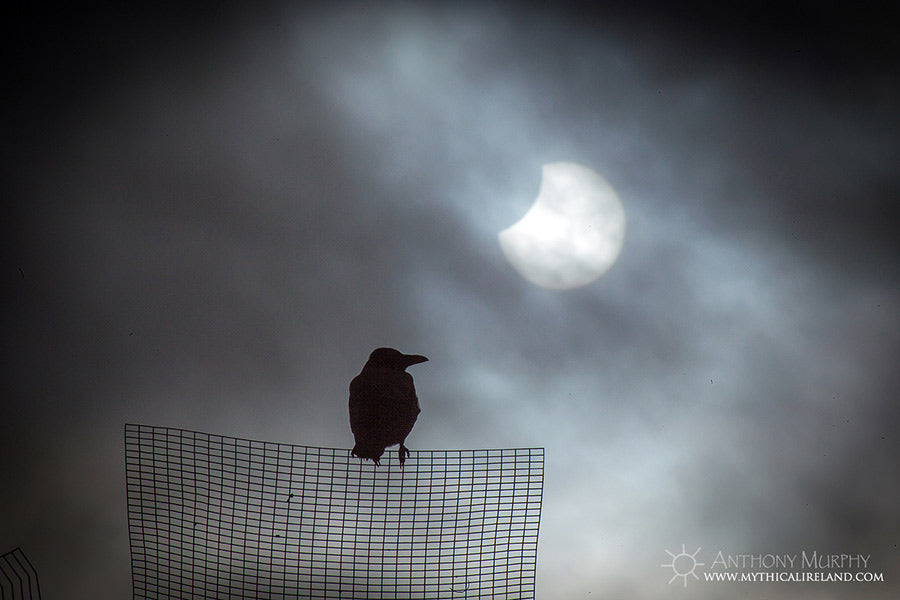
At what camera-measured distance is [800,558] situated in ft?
5.17

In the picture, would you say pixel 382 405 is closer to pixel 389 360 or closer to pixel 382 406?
pixel 382 406

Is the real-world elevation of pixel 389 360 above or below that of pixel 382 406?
above

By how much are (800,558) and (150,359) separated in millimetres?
2195

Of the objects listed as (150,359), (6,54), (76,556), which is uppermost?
(6,54)

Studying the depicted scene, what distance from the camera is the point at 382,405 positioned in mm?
1158

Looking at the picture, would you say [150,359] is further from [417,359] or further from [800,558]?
[800,558]

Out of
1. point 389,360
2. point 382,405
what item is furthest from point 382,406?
point 389,360

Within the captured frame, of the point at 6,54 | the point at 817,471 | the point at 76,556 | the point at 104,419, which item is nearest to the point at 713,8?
the point at 817,471

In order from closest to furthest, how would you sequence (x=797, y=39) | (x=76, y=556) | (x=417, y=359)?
1. (x=417, y=359)
2. (x=797, y=39)
3. (x=76, y=556)

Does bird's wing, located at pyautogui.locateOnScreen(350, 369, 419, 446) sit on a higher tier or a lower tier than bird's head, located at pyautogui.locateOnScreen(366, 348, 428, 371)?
lower

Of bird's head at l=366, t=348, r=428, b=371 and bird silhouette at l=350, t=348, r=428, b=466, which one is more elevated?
bird's head at l=366, t=348, r=428, b=371

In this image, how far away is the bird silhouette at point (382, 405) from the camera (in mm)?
1153

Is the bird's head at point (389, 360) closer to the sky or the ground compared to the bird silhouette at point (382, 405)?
closer to the sky

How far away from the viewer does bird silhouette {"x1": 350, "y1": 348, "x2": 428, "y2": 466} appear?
45.4 inches
